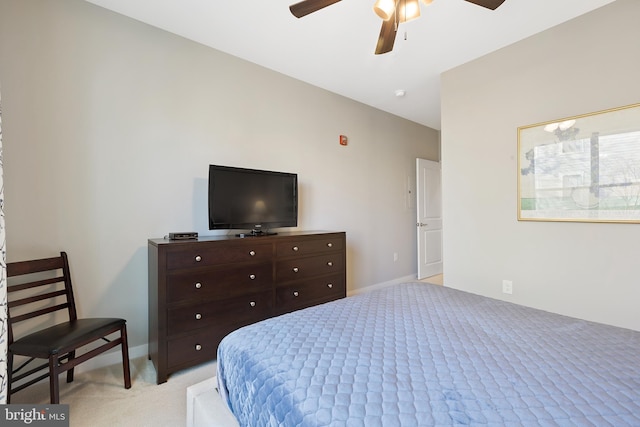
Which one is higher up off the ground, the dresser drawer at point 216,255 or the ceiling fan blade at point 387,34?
the ceiling fan blade at point 387,34

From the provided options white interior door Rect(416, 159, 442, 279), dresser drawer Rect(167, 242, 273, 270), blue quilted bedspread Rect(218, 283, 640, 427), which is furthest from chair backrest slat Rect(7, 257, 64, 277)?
white interior door Rect(416, 159, 442, 279)

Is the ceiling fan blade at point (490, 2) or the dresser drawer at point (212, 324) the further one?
the dresser drawer at point (212, 324)

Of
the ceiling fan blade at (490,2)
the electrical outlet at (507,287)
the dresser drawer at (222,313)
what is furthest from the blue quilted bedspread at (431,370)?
the ceiling fan blade at (490,2)

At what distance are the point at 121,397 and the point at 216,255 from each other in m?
1.03

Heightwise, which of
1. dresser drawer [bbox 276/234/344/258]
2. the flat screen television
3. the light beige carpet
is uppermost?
the flat screen television

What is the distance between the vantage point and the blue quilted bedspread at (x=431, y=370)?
0.73 meters

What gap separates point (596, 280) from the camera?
217cm

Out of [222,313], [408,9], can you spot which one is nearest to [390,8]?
[408,9]

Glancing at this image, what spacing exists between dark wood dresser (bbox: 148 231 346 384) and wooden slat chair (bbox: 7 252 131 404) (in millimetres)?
284

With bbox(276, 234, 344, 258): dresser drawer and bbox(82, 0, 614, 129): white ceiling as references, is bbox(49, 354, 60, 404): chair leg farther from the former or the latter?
bbox(82, 0, 614, 129): white ceiling

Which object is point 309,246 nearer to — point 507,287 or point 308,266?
point 308,266

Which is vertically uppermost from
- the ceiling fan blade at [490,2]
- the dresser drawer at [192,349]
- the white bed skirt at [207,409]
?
the ceiling fan blade at [490,2]

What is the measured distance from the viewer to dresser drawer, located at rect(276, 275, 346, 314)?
252 centimetres

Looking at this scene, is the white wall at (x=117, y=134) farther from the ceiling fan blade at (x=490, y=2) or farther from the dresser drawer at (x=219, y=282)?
the ceiling fan blade at (x=490, y=2)
